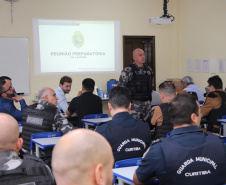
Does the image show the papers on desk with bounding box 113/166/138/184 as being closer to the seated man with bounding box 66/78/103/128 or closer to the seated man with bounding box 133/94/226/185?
the seated man with bounding box 133/94/226/185

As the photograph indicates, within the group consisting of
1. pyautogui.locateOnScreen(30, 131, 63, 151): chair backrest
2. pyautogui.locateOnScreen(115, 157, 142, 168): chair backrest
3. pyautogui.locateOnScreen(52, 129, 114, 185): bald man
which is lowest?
pyautogui.locateOnScreen(115, 157, 142, 168): chair backrest

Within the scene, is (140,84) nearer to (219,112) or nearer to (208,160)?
(219,112)

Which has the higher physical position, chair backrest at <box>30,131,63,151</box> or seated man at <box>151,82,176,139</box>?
seated man at <box>151,82,176,139</box>

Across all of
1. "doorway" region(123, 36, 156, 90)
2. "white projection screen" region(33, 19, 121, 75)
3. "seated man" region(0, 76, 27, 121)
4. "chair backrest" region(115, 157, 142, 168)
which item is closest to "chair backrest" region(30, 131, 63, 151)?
"seated man" region(0, 76, 27, 121)

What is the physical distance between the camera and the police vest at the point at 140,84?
6.01 m

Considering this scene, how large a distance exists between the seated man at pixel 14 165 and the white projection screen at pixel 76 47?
21.0ft

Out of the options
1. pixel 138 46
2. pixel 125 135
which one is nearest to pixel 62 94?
pixel 125 135

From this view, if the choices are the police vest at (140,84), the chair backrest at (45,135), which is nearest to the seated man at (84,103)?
the police vest at (140,84)

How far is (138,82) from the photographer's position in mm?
6023

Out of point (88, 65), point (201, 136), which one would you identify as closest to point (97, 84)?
point (88, 65)

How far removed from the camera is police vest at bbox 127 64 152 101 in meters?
6.01

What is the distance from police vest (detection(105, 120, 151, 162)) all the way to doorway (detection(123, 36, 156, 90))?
242 inches

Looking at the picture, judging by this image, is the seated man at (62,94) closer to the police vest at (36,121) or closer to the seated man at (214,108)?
the police vest at (36,121)

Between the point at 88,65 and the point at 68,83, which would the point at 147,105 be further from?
the point at 88,65
